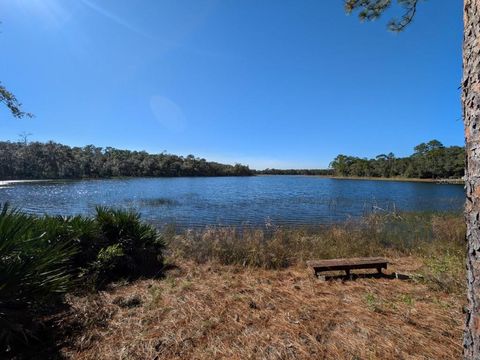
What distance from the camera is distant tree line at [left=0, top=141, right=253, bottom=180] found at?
3435 inches

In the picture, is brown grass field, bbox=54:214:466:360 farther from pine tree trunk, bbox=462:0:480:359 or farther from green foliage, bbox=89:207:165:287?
pine tree trunk, bbox=462:0:480:359

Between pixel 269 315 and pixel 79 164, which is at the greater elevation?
pixel 79 164

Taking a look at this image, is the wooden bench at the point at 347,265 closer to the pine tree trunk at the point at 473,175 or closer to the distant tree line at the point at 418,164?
the pine tree trunk at the point at 473,175

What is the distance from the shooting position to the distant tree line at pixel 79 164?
87.2m

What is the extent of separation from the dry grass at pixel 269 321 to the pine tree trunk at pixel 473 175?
156 centimetres

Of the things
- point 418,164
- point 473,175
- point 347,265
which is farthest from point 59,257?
point 418,164

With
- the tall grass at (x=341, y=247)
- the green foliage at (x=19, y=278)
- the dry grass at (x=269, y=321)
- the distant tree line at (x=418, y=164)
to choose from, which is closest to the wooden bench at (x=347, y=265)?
the dry grass at (x=269, y=321)

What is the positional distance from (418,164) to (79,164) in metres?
111

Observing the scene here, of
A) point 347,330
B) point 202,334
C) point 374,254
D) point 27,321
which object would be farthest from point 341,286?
point 27,321

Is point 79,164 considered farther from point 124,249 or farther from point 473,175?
point 473,175

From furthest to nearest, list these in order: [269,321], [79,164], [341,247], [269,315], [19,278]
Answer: [79,164] < [341,247] < [269,315] < [269,321] < [19,278]

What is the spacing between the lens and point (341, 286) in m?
5.08

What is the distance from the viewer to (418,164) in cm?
8969

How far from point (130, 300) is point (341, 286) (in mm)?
3526
